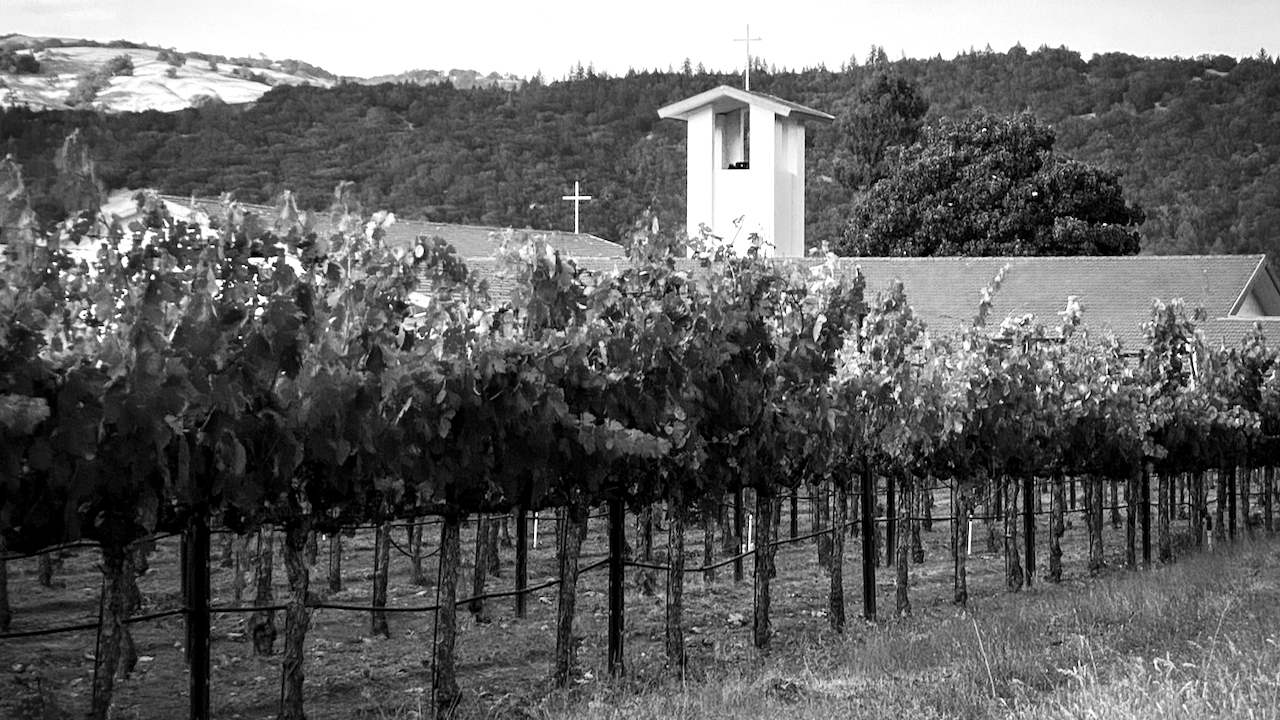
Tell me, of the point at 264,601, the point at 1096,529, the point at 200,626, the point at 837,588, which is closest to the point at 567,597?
the point at 200,626

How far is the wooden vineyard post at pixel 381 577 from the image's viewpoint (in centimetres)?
1122

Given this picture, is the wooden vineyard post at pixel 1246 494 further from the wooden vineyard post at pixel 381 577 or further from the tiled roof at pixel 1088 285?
the wooden vineyard post at pixel 381 577

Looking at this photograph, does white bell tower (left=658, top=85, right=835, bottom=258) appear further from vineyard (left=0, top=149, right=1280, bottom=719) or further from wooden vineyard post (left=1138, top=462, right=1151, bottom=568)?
vineyard (left=0, top=149, right=1280, bottom=719)

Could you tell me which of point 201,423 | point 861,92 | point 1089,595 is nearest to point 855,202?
point 861,92

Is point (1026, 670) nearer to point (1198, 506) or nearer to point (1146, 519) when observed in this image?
point (1146, 519)

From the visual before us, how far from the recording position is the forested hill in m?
54.5

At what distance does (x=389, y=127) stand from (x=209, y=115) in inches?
501

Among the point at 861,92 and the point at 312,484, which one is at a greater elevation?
the point at 861,92

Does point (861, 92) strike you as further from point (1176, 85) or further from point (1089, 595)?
point (1089, 595)

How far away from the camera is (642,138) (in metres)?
73.5

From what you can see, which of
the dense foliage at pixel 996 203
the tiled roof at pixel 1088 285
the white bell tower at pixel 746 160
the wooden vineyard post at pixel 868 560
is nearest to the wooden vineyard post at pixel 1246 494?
the tiled roof at pixel 1088 285

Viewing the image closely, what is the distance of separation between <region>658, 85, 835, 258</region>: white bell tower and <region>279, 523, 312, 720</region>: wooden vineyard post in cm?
3343

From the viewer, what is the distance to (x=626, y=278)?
32.6ft

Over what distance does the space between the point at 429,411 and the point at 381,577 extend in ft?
12.4
